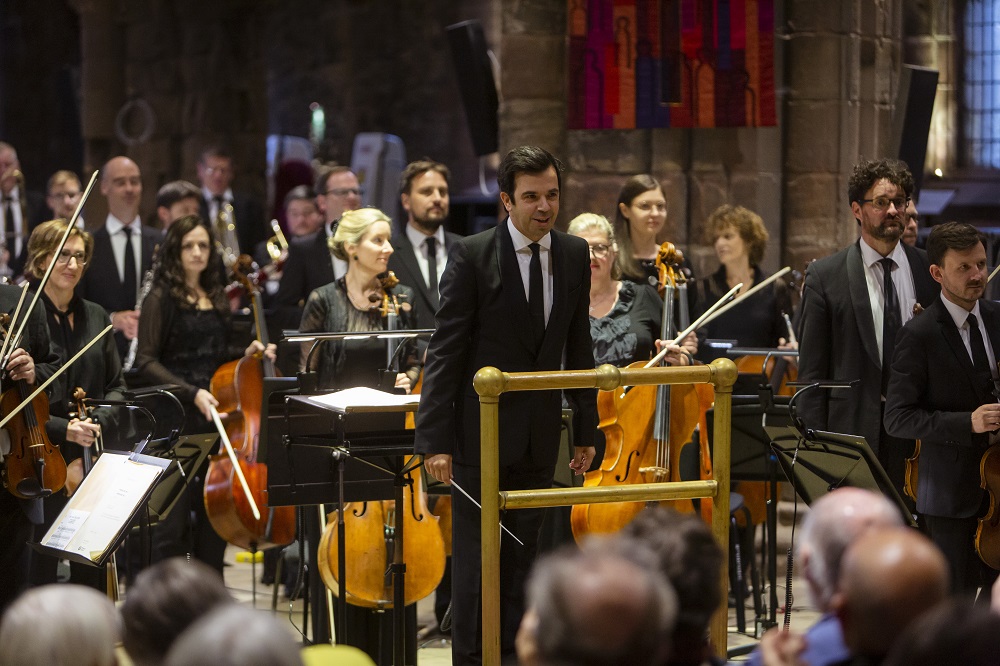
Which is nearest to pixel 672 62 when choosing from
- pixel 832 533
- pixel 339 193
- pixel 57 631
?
pixel 339 193

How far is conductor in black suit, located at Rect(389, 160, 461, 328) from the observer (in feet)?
19.9

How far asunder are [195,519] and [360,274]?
1232 mm

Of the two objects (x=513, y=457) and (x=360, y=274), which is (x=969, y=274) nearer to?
(x=513, y=457)

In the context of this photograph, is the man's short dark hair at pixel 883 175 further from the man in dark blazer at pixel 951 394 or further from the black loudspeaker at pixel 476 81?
the black loudspeaker at pixel 476 81

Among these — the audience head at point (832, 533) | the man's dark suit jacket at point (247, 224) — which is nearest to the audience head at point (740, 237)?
the man's dark suit jacket at point (247, 224)

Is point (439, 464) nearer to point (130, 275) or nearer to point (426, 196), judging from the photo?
point (426, 196)

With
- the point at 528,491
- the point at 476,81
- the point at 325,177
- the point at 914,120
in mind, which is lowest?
the point at 528,491

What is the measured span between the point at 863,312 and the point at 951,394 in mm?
454

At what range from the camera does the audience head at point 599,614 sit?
193cm

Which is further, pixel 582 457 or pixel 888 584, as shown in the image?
pixel 582 457

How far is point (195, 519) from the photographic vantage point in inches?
225

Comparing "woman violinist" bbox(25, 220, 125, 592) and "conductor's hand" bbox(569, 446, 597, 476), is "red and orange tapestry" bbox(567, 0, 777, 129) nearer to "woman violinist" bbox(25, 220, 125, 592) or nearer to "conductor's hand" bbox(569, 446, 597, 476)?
"woman violinist" bbox(25, 220, 125, 592)

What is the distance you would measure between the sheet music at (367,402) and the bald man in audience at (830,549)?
5.48 feet

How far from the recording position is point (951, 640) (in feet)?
6.49
